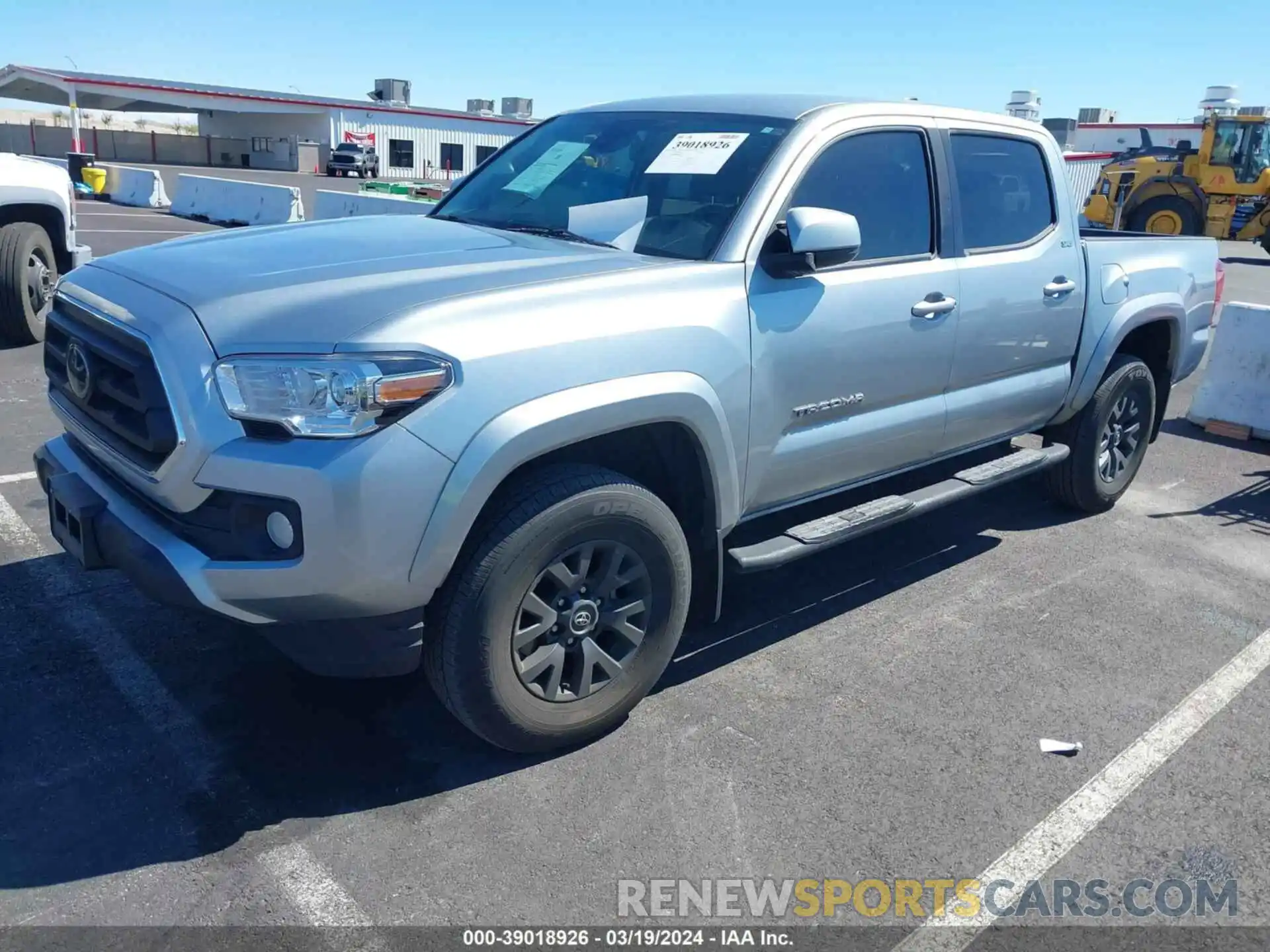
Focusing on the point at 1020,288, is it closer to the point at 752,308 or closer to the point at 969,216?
the point at 969,216

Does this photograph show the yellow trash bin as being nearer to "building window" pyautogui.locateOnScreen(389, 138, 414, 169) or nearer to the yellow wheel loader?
the yellow wheel loader

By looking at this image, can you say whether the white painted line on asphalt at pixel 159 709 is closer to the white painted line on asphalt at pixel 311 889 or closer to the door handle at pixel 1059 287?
the white painted line on asphalt at pixel 311 889

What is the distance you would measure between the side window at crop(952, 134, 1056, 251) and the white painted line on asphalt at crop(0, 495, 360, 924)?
343 centimetres

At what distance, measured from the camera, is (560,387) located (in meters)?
2.96

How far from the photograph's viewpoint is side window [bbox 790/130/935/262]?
3.87 metres

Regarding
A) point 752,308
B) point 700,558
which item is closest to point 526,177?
point 752,308

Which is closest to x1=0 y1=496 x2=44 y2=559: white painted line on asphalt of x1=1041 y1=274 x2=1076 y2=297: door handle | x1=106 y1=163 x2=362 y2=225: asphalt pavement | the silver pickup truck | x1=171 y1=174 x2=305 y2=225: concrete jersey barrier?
the silver pickup truck

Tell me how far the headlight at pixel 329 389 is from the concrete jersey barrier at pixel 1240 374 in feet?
23.0

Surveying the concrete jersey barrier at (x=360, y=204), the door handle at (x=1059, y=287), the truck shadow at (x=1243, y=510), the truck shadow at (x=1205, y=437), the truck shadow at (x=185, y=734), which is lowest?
the truck shadow at (x=185, y=734)

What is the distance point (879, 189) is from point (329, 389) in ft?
7.88

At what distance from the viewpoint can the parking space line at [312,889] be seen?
2.61m

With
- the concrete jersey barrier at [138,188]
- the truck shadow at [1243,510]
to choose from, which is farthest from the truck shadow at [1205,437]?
the concrete jersey barrier at [138,188]

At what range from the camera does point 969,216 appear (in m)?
4.48

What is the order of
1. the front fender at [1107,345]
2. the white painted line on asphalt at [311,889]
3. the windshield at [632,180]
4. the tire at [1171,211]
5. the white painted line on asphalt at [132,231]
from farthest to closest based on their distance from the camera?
the tire at [1171,211], the white painted line on asphalt at [132,231], the front fender at [1107,345], the windshield at [632,180], the white painted line on asphalt at [311,889]
